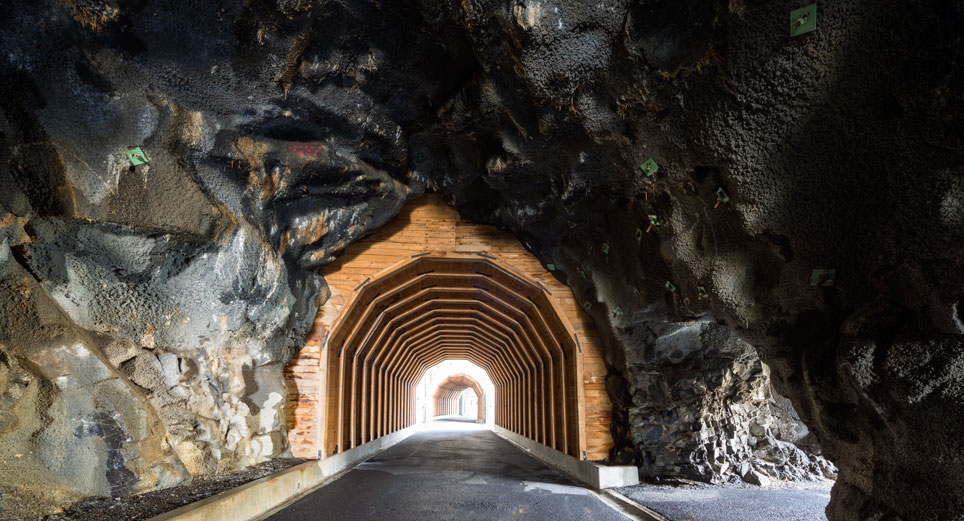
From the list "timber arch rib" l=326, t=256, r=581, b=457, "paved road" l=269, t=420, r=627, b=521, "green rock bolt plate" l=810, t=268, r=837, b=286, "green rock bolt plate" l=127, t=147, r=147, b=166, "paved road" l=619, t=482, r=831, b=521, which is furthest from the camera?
"timber arch rib" l=326, t=256, r=581, b=457

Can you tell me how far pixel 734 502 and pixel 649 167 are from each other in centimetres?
383

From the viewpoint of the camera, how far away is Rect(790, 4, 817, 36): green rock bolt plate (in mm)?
3154

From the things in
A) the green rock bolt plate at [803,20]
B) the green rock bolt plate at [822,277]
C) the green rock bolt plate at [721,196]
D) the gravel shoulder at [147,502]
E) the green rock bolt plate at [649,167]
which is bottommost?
the gravel shoulder at [147,502]

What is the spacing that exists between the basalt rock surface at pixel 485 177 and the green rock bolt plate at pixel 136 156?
0.18ft

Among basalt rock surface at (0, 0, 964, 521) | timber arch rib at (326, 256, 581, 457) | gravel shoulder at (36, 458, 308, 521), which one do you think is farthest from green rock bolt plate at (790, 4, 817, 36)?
timber arch rib at (326, 256, 581, 457)

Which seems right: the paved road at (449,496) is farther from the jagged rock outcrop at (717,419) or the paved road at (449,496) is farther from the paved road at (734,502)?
the jagged rock outcrop at (717,419)

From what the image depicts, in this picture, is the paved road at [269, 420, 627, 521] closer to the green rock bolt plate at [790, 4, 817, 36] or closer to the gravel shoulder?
the gravel shoulder

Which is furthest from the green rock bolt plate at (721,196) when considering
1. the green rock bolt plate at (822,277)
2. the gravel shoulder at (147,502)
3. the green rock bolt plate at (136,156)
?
the gravel shoulder at (147,502)

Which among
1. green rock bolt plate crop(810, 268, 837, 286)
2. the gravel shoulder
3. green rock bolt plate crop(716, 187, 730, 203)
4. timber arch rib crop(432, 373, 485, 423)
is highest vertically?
green rock bolt plate crop(716, 187, 730, 203)

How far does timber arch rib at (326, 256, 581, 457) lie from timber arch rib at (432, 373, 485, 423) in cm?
1762

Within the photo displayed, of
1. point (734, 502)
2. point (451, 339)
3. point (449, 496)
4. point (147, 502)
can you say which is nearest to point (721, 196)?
point (734, 502)

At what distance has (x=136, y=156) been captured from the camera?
4.60 m

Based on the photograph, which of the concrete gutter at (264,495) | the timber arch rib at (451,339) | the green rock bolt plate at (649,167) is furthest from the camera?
the timber arch rib at (451,339)

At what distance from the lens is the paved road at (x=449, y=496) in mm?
5824
